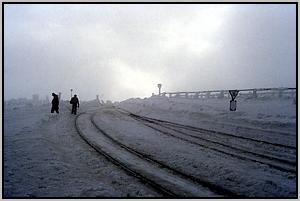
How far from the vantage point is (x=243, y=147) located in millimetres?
11945

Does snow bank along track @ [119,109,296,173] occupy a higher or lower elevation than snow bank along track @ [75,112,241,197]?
higher

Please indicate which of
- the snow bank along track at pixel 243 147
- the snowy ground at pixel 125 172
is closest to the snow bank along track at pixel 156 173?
→ the snowy ground at pixel 125 172

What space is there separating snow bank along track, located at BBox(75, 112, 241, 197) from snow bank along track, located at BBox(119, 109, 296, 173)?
8.86 feet

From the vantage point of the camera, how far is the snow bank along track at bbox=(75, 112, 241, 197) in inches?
292

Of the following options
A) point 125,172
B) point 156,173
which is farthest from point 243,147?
point 125,172

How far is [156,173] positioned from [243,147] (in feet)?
15.0

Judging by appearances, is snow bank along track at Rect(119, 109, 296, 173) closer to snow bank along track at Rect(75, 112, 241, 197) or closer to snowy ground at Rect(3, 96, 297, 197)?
snowy ground at Rect(3, 96, 297, 197)

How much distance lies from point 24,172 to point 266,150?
26.8 feet

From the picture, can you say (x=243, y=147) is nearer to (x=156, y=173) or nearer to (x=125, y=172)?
(x=156, y=173)

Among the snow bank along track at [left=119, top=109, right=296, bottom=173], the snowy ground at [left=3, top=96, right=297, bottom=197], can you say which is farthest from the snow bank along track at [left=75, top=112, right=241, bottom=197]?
the snow bank along track at [left=119, top=109, right=296, bottom=173]

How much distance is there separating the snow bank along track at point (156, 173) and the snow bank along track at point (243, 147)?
270 cm

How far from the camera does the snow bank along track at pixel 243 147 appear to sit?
32.5 feet

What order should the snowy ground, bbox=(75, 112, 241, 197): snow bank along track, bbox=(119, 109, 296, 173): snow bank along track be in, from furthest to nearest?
bbox=(119, 109, 296, 173): snow bank along track < the snowy ground < bbox=(75, 112, 241, 197): snow bank along track

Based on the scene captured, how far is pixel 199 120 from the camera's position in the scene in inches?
763
